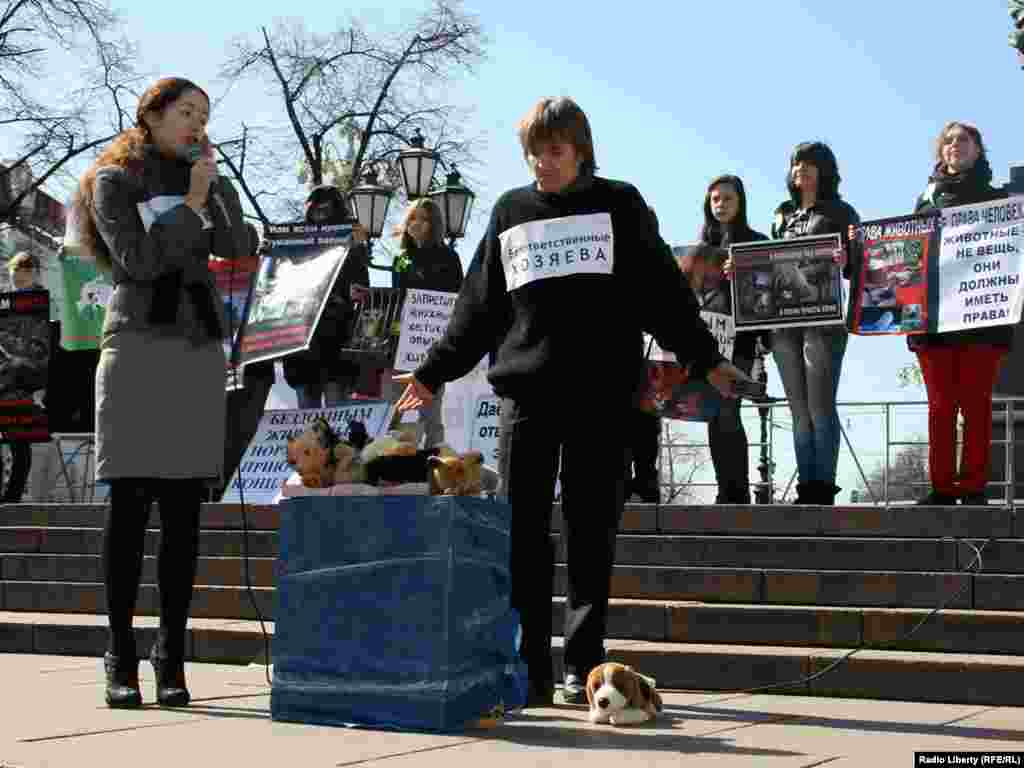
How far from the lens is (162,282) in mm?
5996

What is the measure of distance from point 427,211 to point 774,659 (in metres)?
5.97

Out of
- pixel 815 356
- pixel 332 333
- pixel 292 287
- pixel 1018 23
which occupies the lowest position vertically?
pixel 815 356

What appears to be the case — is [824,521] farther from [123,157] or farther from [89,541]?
[89,541]

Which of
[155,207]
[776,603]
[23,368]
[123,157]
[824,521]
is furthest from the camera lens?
[23,368]

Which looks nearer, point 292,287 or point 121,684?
point 121,684

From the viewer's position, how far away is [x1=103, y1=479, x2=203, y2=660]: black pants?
6.00 metres

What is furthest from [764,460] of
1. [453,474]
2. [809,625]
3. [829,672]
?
[453,474]

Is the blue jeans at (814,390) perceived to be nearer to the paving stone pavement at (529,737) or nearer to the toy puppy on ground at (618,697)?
the paving stone pavement at (529,737)

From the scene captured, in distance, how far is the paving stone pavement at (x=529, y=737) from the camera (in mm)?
4711

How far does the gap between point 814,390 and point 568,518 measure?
381 cm

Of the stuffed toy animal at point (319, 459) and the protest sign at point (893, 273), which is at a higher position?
the protest sign at point (893, 273)

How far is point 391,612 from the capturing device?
529cm

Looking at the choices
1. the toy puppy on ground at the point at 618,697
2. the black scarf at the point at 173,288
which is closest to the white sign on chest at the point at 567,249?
the black scarf at the point at 173,288

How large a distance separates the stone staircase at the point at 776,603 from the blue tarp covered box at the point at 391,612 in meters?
1.65
